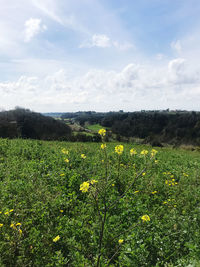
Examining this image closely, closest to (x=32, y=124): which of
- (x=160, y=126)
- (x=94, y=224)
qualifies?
(x=94, y=224)

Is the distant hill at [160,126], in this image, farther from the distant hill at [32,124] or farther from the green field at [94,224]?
the green field at [94,224]

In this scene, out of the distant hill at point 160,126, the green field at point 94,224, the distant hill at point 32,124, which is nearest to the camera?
the green field at point 94,224

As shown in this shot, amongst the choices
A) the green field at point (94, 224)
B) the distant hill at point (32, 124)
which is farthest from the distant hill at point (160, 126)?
the green field at point (94, 224)

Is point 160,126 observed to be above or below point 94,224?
below

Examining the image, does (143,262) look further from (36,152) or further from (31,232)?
(36,152)

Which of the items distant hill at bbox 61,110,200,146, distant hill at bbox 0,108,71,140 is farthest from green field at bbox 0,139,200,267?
distant hill at bbox 61,110,200,146

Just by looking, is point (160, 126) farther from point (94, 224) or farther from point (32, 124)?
point (94, 224)

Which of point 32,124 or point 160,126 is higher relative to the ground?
point 32,124

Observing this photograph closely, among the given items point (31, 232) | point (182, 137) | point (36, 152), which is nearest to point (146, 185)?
point (31, 232)

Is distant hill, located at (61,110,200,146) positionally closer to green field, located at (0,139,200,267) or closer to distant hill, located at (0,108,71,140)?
distant hill, located at (0,108,71,140)

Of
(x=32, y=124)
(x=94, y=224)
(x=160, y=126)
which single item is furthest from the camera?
(x=160, y=126)

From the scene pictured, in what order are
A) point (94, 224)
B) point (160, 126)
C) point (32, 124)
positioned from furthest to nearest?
point (160, 126), point (32, 124), point (94, 224)

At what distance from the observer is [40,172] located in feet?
22.0

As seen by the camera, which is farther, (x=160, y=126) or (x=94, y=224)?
(x=160, y=126)
